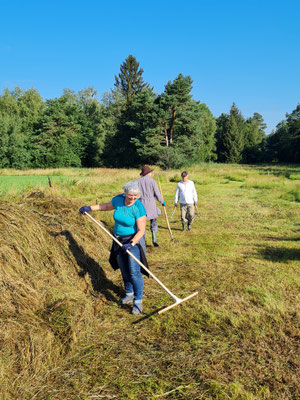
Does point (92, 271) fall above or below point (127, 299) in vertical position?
above

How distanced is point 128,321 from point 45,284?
1234mm

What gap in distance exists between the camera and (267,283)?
5.03m

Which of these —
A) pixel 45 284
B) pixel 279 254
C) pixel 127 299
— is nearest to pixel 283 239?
pixel 279 254

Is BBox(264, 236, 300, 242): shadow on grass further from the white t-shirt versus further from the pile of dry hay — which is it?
the pile of dry hay

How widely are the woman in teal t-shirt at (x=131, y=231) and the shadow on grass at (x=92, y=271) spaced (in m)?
0.80

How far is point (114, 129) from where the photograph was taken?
4866 cm

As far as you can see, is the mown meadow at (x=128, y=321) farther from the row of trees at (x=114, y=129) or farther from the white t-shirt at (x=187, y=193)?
the row of trees at (x=114, y=129)

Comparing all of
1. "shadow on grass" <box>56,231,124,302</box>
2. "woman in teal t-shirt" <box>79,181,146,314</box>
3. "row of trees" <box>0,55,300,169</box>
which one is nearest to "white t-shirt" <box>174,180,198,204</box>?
"shadow on grass" <box>56,231,124,302</box>

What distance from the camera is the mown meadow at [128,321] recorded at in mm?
2844

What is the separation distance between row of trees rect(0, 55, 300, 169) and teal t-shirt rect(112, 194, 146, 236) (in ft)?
110

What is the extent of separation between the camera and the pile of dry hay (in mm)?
3066

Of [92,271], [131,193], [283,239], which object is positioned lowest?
[283,239]

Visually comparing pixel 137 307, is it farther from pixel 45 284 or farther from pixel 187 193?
pixel 187 193

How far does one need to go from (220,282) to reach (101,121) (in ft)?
167
